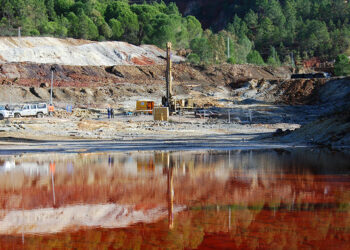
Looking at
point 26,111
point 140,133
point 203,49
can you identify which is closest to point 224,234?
point 140,133

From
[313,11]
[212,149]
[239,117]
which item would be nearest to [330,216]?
[212,149]

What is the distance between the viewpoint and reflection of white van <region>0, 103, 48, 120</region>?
4636 centimetres

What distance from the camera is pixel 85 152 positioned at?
85.6ft

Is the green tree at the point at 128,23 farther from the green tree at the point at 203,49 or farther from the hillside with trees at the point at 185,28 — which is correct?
the green tree at the point at 203,49

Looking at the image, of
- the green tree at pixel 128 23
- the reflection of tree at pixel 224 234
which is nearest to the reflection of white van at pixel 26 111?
the reflection of tree at pixel 224 234

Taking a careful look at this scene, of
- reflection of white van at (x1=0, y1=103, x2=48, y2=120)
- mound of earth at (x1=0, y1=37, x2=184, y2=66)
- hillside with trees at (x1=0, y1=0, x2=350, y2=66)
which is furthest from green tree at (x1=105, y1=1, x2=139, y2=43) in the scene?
reflection of white van at (x1=0, y1=103, x2=48, y2=120)

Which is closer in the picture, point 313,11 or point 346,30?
point 346,30

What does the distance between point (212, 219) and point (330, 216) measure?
2.52 m

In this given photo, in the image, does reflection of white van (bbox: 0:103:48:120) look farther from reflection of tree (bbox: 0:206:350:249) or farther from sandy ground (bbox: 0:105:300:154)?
reflection of tree (bbox: 0:206:350:249)

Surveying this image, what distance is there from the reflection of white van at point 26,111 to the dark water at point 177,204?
25817mm

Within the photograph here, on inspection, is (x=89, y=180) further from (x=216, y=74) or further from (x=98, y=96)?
(x=216, y=74)

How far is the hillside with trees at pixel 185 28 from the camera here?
117125mm

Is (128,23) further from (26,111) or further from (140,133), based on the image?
(140,133)

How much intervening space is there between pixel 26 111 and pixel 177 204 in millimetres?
38111
